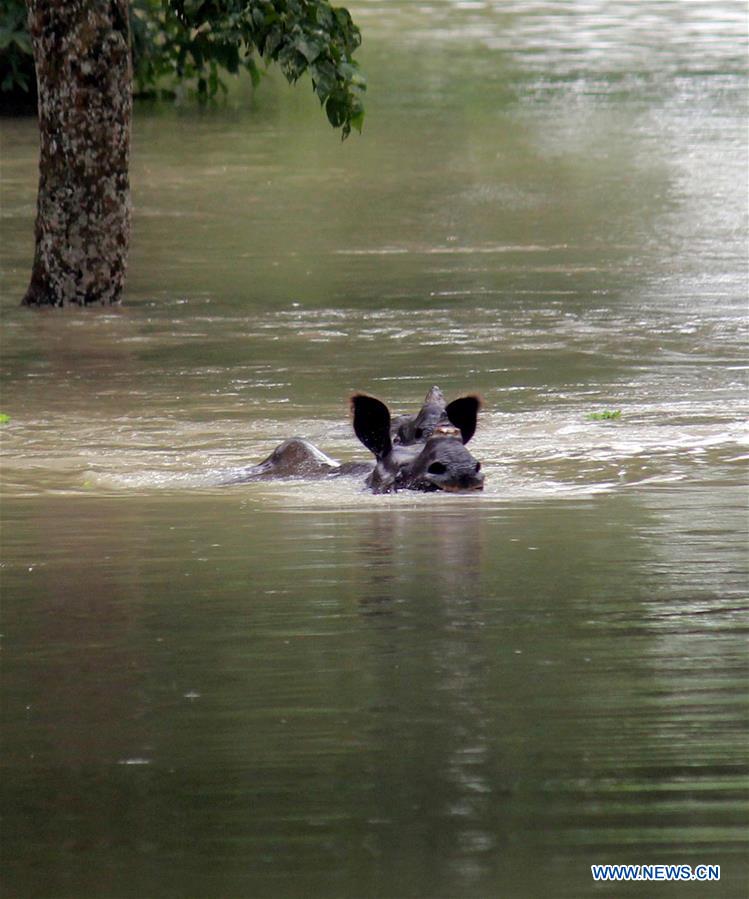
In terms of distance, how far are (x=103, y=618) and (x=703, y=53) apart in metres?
30.3

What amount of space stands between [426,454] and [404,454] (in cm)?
27

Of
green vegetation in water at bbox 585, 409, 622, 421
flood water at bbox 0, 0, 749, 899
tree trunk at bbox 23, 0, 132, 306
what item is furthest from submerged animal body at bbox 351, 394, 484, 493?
tree trunk at bbox 23, 0, 132, 306

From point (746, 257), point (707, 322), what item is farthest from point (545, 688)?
point (746, 257)

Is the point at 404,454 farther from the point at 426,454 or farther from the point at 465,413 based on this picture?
the point at 465,413

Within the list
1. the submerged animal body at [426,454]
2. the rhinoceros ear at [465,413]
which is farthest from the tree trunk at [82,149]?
the rhinoceros ear at [465,413]

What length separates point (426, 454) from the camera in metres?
9.12

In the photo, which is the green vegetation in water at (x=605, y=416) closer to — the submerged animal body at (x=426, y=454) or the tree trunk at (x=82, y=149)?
the submerged animal body at (x=426, y=454)

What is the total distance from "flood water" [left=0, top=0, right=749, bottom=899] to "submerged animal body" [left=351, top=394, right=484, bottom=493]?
143mm

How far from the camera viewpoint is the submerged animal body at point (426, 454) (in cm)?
901

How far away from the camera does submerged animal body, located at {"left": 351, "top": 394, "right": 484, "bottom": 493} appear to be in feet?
29.6

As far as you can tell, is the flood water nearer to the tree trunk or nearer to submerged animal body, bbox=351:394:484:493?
submerged animal body, bbox=351:394:484:493

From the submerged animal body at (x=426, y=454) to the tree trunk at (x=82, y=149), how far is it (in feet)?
24.1

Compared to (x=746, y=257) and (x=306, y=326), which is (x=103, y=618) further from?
(x=746, y=257)

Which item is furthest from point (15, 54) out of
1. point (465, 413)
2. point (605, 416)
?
point (465, 413)
